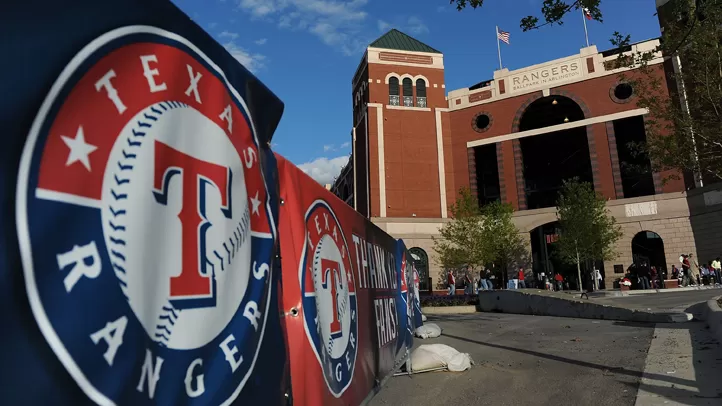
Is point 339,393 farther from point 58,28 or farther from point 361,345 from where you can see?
point 58,28

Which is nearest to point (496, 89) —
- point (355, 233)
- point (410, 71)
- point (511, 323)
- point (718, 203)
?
point (410, 71)

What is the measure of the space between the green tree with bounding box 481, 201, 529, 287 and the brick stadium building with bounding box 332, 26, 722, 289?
4.27ft

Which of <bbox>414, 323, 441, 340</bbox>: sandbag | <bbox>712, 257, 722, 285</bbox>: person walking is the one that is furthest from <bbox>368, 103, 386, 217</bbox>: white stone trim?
<bbox>414, 323, 441, 340</bbox>: sandbag

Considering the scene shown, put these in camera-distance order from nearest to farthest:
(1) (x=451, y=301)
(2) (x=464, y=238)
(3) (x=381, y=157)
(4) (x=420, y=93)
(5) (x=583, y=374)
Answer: (5) (x=583, y=374), (1) (x=451, y=301), (2) (x=464, y=238), (3) (x=381, y=157), (4) (x=420, y=93)

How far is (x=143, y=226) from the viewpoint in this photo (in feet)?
5.24

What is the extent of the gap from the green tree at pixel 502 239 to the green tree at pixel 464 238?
50cm

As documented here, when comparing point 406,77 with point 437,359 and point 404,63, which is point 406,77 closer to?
point 404,63

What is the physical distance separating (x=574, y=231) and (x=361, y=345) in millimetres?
29436

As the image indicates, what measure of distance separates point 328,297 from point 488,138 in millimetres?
36386

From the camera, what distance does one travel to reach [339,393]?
3518 mm

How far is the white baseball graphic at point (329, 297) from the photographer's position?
3322mm

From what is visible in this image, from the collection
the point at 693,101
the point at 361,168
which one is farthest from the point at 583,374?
the point at 361,168

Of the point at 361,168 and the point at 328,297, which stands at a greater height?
the point at 361,168

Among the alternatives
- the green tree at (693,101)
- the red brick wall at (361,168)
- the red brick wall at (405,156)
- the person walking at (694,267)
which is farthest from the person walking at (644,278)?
the red brick wall at (361,168)
